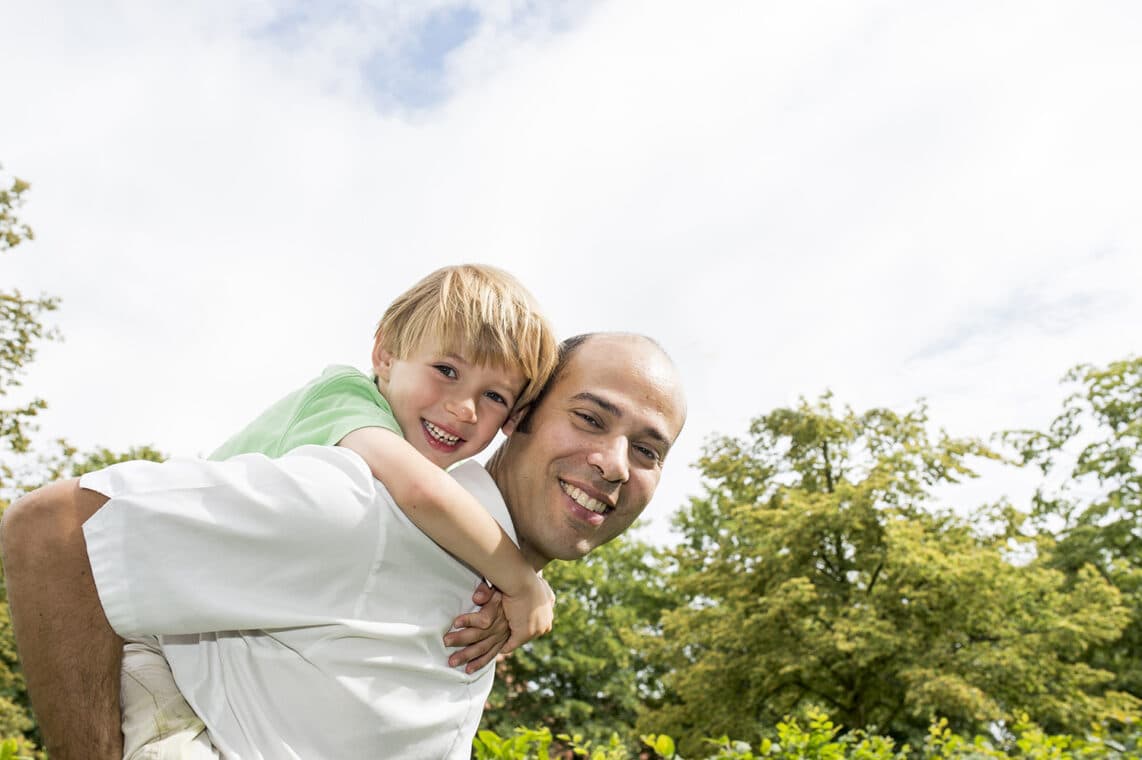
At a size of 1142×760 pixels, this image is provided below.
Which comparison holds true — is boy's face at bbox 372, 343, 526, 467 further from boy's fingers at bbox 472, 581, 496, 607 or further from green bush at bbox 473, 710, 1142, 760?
green bush at bbox 473, 710, 1142, 760

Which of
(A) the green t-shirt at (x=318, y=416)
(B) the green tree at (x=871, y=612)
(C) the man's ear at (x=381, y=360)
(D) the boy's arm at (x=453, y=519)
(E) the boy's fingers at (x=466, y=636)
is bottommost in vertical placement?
(E) the boy's fingers at (x=466, y=636)

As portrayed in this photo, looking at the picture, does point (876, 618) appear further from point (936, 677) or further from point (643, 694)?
point (643, 694)

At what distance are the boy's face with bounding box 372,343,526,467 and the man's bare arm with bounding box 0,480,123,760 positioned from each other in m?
1.20

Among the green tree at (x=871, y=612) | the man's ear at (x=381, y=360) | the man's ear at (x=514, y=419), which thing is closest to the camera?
the man's ear at (x=514, y=419)

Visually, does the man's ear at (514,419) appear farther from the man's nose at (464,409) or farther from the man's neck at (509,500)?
the man's nose at (464,409)

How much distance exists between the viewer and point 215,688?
200cm

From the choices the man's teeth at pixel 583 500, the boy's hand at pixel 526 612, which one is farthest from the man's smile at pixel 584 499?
the boy's hand at pixel 526 612

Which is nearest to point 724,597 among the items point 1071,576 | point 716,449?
point 716,449

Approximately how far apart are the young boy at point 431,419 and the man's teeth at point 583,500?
261 millimetres

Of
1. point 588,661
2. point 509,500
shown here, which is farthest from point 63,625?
point 588,661

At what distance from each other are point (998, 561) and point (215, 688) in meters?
17.7

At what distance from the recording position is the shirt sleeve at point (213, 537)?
171cm

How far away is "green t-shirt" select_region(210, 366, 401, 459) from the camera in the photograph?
7.67 feet

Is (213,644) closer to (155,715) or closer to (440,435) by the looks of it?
(155,715)
